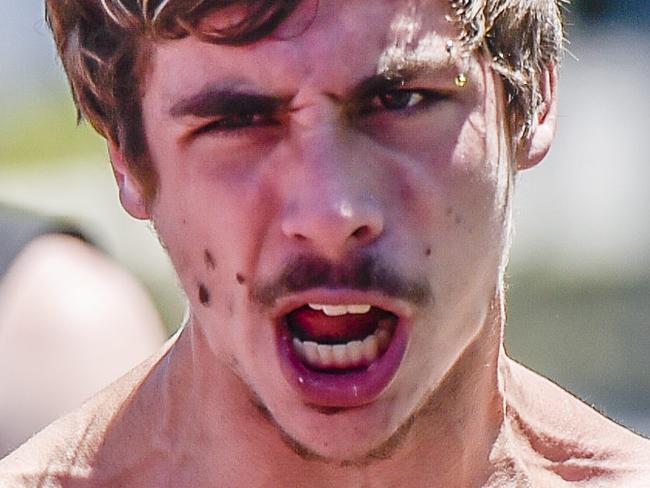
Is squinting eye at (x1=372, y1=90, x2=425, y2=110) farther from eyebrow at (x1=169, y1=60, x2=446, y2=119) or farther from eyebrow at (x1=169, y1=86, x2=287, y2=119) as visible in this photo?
eyebrow at (x1=169, y1=86, x2=287, y2=119)

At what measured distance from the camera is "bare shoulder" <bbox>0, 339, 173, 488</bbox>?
99.6 inches

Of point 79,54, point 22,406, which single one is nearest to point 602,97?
point 22,406

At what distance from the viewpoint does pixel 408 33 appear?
230 centimetres

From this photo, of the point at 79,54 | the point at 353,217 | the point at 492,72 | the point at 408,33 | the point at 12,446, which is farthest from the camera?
the point at 12,446

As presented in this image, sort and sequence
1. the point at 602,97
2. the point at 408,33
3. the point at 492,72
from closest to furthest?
the point at 408,33
the point at 492,72
the point at 602,97

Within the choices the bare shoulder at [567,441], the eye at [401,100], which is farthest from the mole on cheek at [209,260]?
the bare shoulder at [567,441]

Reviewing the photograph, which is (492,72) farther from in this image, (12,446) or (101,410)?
(12,446)

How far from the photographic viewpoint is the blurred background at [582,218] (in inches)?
259

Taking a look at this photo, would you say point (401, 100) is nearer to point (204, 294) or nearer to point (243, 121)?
point (243, 121)

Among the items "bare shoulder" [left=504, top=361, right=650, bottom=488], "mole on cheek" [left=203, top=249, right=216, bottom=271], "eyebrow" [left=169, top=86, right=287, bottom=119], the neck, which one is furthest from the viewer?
"bare shoulder" [left=504, top=361, right=650, bottom=488]

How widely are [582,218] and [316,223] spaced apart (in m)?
4.91

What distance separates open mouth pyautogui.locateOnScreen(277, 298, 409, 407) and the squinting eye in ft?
0.97

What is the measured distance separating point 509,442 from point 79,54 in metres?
0.99

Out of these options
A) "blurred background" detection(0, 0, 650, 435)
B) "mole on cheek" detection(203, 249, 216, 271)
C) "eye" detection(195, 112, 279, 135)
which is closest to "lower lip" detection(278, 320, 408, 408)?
"mole on cheek" detection(203, 249, 216, 271)
